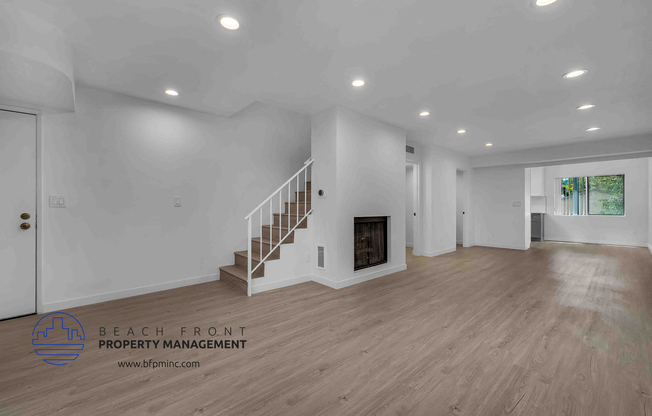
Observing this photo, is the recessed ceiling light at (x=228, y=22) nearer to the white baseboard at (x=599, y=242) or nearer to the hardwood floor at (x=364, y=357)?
the hardwood floor at (x=364, y=357)

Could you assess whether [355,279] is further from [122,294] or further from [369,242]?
[122,294]

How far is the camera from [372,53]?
241 cm

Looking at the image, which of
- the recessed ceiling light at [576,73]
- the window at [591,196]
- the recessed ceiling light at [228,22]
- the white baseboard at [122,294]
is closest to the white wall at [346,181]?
the white baseboard at [122,294]

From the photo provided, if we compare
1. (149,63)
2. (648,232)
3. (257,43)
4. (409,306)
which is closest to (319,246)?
(409,306)

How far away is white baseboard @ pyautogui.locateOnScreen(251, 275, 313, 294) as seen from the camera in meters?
3.40

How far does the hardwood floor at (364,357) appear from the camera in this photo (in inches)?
59.4

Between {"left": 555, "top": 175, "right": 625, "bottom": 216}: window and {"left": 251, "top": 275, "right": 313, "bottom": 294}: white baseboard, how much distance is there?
9.34m

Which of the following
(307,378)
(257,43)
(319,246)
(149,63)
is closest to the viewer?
(307,378)

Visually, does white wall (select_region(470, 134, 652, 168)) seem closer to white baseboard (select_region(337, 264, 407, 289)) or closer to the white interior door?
white baseboard (select_region(337, 264, 407, 289))

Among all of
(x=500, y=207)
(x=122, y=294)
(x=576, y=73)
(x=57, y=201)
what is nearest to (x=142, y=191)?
(x=57, y=201)

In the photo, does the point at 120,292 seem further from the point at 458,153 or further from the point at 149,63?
the point at 458,153

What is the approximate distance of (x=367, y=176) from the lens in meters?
4.09

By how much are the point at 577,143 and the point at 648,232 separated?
12.7ft

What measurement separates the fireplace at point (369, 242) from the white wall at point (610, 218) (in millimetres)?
7678
